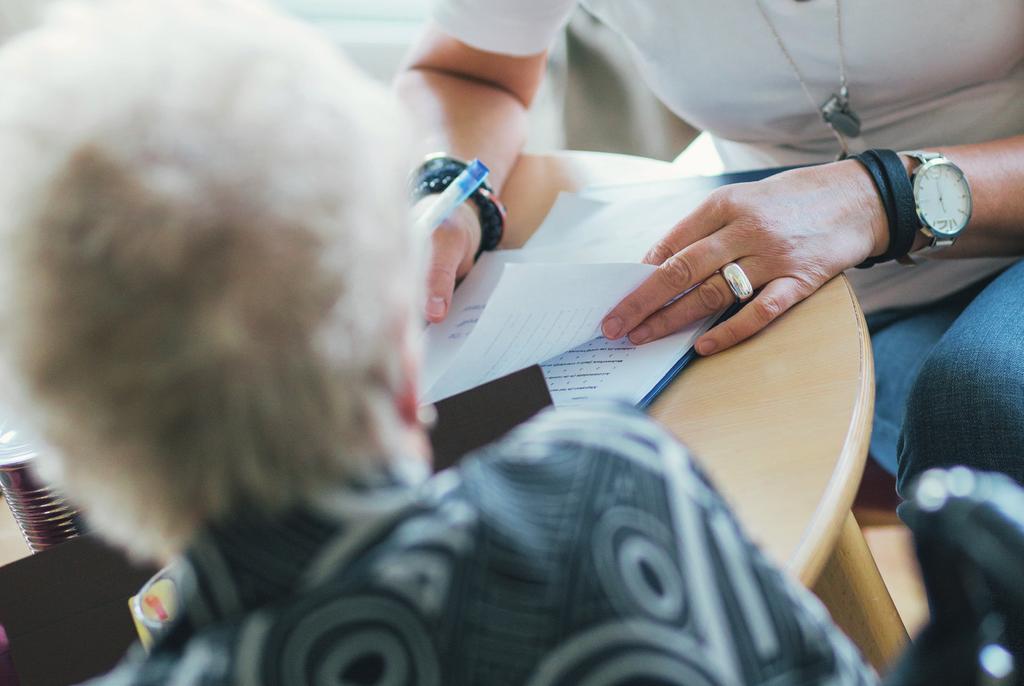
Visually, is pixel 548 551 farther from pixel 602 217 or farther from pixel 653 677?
pixel 602 217

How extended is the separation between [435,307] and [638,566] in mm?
467

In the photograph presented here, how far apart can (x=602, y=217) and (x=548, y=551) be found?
1.94 ft

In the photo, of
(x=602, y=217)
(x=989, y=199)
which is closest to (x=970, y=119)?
(x=989, y=199)

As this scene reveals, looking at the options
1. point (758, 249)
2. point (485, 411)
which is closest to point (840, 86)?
point (758, 249)

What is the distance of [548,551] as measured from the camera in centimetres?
33

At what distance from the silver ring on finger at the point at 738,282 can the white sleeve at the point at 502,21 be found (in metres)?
0.50

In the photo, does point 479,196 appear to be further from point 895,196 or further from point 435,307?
point 895,196

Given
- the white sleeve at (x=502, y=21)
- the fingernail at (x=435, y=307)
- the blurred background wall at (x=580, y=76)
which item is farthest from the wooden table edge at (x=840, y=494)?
the blurred background wall at (x=580, y=76)

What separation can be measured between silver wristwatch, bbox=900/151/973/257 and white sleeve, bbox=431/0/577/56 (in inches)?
18.4

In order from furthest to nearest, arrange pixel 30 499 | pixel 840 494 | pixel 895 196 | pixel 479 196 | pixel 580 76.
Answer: pixel 580 76 < pixel 479 196 < pixel 895 196 < pixel 30 499 < pixel 840 494

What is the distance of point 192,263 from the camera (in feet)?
0.98

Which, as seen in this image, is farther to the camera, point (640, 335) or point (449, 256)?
point (449, 256)

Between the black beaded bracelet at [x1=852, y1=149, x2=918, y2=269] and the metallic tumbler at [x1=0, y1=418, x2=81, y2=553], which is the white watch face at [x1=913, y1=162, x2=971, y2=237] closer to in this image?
the black beaded bracelet at [x1=852, y1=149, x2=918, y2=269]

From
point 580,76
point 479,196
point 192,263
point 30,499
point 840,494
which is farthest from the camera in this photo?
point 580,76
